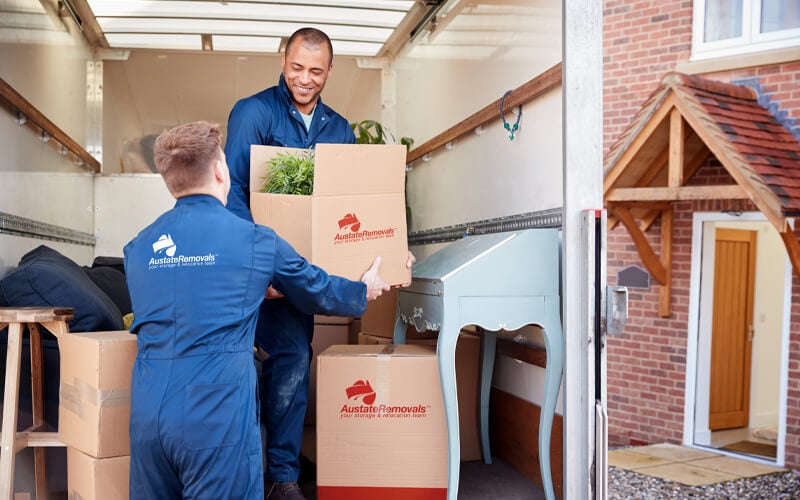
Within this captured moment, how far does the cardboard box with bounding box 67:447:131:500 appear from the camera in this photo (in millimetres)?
2314

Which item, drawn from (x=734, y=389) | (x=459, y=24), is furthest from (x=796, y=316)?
(x=459, y=24)

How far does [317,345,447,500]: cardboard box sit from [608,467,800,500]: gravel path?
405 centimetres

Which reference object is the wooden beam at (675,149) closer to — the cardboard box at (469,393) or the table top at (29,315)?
the cardboard box at (469,393)

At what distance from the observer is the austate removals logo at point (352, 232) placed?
2.62 meters

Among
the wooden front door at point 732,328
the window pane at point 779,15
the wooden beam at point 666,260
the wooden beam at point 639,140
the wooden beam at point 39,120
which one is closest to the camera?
the wooden beam at point 39,120

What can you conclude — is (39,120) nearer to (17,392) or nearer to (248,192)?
A: (248,192)

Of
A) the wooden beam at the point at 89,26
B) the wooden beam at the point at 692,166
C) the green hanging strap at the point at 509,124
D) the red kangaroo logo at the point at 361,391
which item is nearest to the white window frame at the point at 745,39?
the wooden beam at the point at 692,166

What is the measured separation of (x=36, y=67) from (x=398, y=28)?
7.26 feet

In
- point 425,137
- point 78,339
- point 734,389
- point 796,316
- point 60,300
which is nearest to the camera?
point 78,339

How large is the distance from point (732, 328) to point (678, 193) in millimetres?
2679

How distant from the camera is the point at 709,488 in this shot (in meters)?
6.48

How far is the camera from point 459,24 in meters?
4.12

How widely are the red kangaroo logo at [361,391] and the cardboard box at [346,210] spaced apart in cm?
38

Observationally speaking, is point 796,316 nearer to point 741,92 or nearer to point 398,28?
point 741,92
